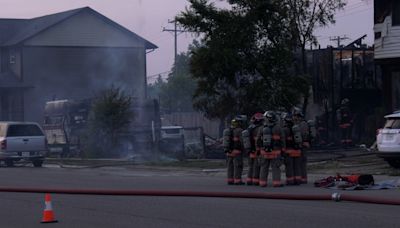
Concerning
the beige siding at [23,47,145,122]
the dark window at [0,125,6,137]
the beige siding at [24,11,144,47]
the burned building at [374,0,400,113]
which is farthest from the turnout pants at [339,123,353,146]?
the beige siding at [24,11,144,47]

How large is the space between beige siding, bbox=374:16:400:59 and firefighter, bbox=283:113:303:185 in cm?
1165

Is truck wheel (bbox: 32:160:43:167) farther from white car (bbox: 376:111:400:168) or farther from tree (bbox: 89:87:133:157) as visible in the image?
white car (bbox: 376:111:400:168)

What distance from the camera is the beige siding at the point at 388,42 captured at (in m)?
29.6

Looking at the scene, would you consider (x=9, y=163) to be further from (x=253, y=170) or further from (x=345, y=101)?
(x=253, y=170)

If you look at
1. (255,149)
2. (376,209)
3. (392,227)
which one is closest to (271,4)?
(255,149)

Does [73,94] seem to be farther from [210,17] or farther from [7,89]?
[210,17]

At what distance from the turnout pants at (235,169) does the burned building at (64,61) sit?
1353 inches

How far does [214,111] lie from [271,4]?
431 cm

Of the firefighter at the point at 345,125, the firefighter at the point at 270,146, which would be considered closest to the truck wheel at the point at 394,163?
the firefighter at the point at 270,146

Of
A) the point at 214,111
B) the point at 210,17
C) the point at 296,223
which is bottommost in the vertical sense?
the point at 296,223

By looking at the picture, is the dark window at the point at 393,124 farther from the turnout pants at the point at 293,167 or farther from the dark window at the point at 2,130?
the dark window at the point at 2,130

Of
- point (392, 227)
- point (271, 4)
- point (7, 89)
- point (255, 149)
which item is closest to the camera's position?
point (392, 227)

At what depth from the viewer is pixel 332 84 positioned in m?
35.5

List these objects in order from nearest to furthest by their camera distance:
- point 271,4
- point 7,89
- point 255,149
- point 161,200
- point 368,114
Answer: point 161,200 → point 255,149 → point 271,4 → point 368,114 → point 7,89
